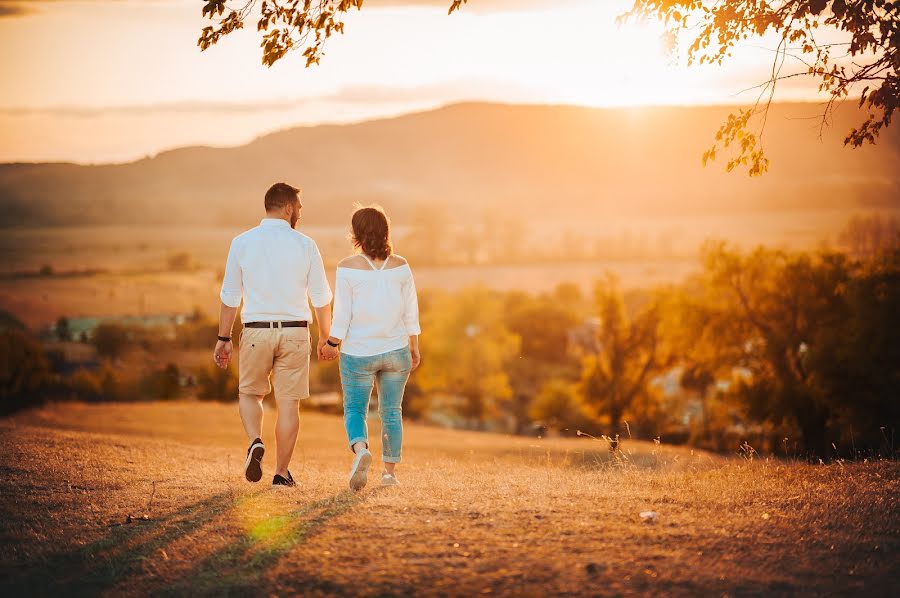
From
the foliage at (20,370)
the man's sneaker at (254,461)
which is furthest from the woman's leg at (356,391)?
the foliage at (20,370)

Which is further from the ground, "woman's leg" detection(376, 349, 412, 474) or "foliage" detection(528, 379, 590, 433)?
"woman's leg" detection(376, 349, 412, 474)

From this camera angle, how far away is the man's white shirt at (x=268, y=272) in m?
8.31

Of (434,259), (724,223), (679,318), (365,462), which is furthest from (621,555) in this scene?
(724,223)

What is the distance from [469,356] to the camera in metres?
66.1

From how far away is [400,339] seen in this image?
28.0 ft

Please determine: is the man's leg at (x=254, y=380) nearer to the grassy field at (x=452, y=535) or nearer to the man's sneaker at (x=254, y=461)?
the man's sneaker at (x=254, y=461)

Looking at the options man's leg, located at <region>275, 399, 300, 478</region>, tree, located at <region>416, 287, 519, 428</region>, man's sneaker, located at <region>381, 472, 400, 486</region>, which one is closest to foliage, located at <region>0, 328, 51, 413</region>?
tree, located at <region>416, 287, 519, 428</region>

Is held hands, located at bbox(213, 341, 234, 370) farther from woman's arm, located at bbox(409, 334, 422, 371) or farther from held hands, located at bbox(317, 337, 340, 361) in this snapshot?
woman's arm, located at bbox(409, 334, 422, 371)

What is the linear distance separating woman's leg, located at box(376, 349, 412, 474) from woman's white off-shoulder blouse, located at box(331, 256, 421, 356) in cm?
14

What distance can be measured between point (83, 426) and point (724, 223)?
169585mm

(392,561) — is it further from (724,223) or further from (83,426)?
(724,223)

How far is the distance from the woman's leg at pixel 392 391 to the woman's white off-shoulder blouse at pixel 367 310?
5.6 inches

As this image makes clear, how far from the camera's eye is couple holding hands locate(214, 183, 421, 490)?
8.33 meters

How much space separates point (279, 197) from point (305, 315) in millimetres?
1248
